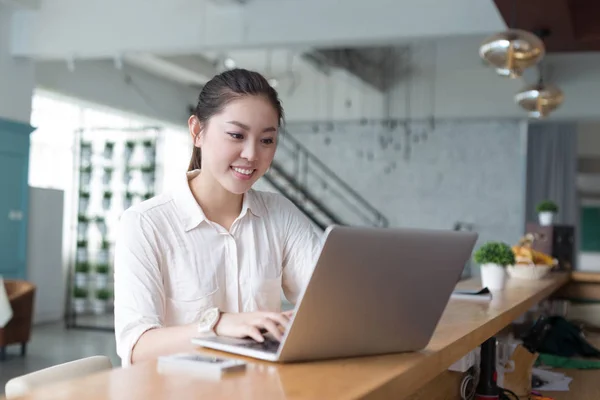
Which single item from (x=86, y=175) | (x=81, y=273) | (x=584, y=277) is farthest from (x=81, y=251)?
(x=584, y=277)

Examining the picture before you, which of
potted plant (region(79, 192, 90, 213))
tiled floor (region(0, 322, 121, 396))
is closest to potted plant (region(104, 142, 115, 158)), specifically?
potted plant (region(79, 192, 90, 213))

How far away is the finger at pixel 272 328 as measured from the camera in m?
1.38

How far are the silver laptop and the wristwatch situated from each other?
8 centimetres

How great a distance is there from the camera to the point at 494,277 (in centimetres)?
335

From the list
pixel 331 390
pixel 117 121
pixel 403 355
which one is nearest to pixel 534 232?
pixel 403 355

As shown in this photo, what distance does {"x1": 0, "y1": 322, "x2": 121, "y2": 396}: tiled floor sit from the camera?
256 inches

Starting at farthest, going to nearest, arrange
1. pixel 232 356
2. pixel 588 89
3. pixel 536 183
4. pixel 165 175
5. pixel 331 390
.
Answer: pixel 165 175 < pixel 536 183 < pixel 588 89 < pixel 232 356 < pixel 331 390

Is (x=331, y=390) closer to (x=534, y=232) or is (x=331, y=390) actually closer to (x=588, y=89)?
(x=534, y=232)

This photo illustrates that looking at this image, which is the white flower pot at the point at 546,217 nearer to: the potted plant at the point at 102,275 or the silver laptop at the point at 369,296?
the silver laptop at the point at 369,296

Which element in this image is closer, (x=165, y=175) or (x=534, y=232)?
(x=534, y=232)

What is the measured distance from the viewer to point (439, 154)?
1258cm

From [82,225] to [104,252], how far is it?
432 mm

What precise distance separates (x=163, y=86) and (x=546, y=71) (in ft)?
20.5

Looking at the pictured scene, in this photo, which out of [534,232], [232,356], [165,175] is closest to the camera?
[232,356]
